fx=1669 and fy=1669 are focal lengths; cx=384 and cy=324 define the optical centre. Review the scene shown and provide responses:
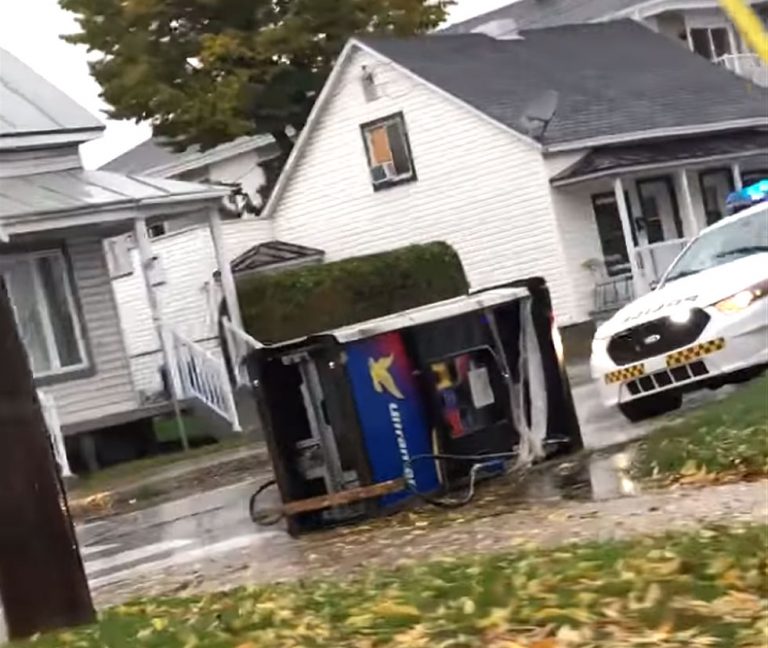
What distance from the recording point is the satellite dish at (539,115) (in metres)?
28.4

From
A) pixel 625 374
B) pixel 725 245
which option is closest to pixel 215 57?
pixel 725 245

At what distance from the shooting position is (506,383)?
1194 cm

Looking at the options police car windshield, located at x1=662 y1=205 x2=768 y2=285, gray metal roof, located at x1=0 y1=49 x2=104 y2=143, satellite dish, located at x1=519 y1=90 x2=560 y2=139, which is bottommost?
police car windshield, located at x1=662 y1=205 x2=768 y2=285

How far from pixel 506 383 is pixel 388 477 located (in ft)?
4.43

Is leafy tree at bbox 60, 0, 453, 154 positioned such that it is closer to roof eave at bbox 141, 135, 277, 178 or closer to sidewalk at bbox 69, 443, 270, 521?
roof eave at bbox 141, 135, 277, 178

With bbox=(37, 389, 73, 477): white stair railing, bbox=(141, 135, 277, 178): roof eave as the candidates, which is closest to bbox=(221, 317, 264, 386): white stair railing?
bbox=(37, 389, 73, 477): white stair railing

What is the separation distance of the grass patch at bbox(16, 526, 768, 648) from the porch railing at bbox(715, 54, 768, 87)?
3271cm

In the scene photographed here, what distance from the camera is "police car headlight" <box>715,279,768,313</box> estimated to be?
42.1 feet

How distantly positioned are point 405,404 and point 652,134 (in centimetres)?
1989

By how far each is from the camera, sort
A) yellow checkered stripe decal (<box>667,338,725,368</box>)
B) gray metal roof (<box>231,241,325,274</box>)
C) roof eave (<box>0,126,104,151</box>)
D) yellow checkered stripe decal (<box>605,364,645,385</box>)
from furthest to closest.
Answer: gray metal roof (<box>231,241,325,274</box>) → roof eave (<box>0,126,104,151</box>) → yellow checkered stripe decal (<box>605,364,645,385</box>) → yellow checkered stripe decal (<box>667,338,725,368</box>)

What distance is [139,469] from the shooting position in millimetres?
19328

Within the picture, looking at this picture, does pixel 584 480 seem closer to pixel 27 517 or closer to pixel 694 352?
pixel 694 352

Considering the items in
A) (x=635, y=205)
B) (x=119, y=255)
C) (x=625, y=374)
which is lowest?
(x=625, y=374)

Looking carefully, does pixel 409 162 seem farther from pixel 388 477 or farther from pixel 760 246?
pixel 388 477
